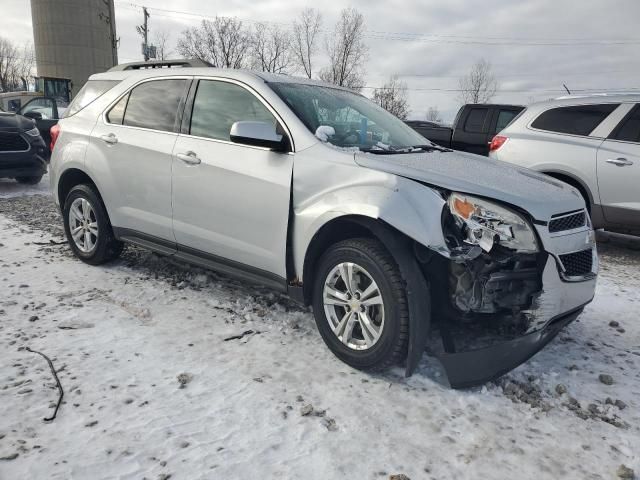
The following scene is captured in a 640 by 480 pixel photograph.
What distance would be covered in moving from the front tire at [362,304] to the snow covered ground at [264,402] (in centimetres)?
17

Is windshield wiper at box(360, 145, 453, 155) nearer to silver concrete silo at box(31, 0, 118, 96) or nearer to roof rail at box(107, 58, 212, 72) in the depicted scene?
roof rail at box(107, 58, 212, 72)

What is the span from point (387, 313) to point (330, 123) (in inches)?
56.5

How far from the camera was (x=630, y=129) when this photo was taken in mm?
5512

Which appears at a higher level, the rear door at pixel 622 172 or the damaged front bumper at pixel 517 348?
the rear door at pixel 622 172

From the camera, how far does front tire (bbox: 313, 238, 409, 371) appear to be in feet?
8.49

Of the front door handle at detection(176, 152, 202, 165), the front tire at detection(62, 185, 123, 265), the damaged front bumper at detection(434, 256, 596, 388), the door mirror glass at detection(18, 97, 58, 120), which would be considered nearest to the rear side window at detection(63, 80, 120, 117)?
the front tire at detection(62, 185, 123, 265)

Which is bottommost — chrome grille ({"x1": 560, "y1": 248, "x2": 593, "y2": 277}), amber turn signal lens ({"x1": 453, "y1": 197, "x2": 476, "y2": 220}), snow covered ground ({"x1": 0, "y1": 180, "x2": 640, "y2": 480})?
snow covered ground ({"x1": 0, "y1": 180, "x2": 640, "y2": 480})

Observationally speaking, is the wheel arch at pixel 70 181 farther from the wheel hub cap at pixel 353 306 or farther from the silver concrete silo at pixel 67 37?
the silver concrete silo at pixel 67 37

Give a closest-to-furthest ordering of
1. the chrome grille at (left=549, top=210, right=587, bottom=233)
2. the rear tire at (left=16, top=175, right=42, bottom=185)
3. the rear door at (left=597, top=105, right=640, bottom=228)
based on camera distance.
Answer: the chrome grille at (left=549, top=210, right=587, bottom=233) < the rear door at (left=597, top=105, right=640, bottom=228) < the rear tire at (left=16, top=175, right=42, bottom=185)

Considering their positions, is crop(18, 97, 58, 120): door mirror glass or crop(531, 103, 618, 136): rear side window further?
crop(18, 97, 58, 120): door mirror glass

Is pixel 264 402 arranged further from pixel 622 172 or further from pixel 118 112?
pixel 622 172

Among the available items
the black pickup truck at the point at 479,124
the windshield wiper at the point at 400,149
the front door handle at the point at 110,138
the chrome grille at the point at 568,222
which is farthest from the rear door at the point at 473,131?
the front door handle at the point at 110,138

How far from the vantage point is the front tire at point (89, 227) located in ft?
14.3

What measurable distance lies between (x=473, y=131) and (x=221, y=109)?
21.7 feet
